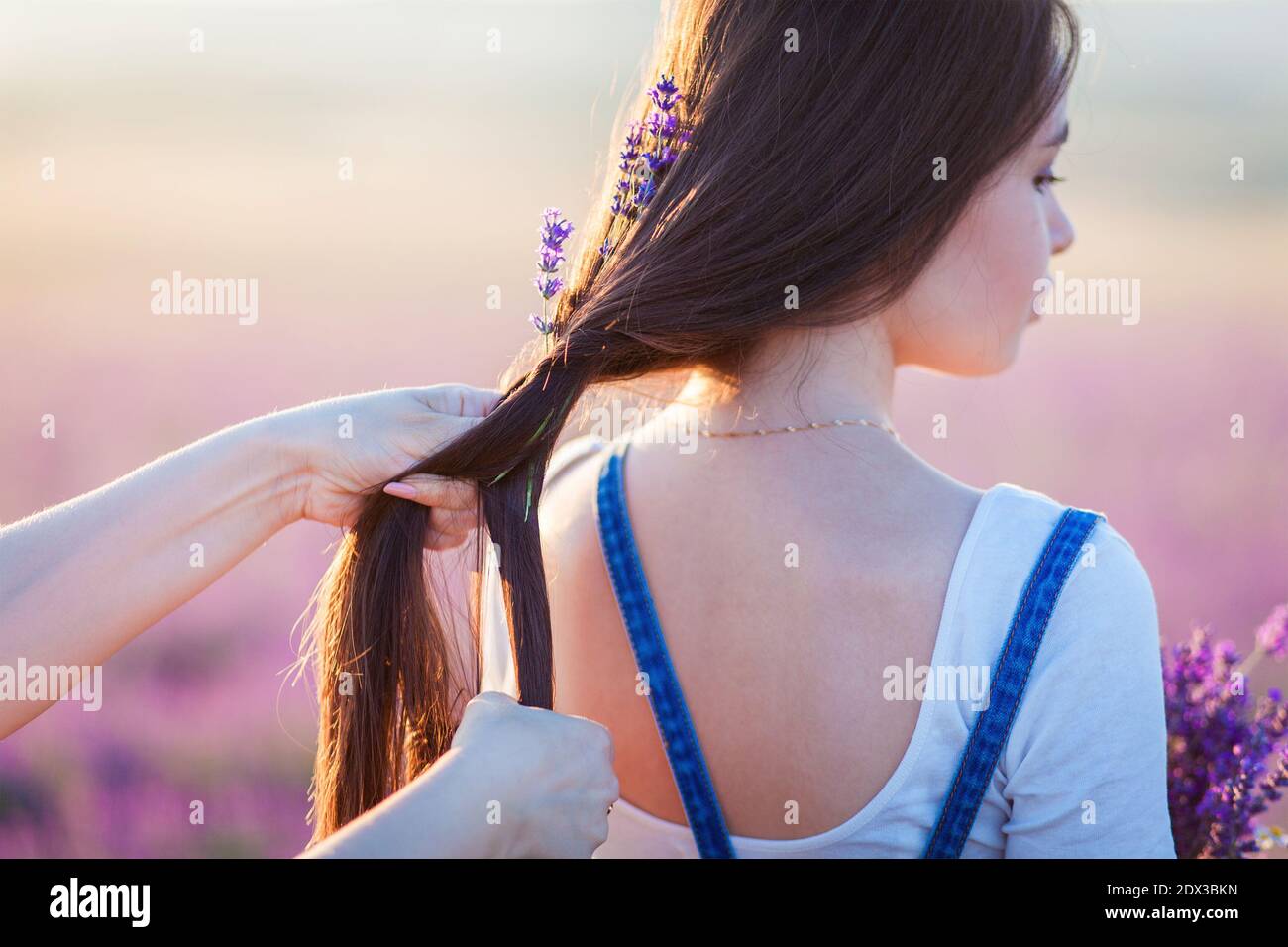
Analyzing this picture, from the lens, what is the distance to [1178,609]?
3.51 m

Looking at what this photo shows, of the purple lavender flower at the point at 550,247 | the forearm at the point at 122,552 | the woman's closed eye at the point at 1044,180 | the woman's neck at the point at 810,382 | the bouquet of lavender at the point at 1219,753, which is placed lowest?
the bouquet of lavender at the point at 1219,753

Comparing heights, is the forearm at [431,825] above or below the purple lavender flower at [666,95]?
below

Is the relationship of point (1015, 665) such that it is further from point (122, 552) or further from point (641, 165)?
point (122, 552)

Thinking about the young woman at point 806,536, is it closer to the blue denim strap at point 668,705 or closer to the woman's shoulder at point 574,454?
the blue denim strap at point 668,705

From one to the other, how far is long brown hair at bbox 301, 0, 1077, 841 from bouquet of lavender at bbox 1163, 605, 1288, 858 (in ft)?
2.14

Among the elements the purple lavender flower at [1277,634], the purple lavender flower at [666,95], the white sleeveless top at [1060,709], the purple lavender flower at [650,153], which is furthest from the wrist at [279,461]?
the purple lavender flower at [1277,634]

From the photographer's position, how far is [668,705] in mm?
1344

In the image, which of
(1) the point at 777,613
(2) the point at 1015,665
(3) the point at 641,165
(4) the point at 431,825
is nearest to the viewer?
(4) the point at 431,825

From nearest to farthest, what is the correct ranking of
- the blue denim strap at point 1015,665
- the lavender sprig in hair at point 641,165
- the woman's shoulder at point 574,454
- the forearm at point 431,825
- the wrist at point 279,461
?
1. the forearm at point 431,825
2. the blue denim strap at point 1015,665
3. the wrist at point 279,461
4. the lavender sprig in hair at point 641,165
5. the woman's shoulder at point 574,454

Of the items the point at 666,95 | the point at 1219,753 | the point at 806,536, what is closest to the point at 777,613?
the point at 806,536

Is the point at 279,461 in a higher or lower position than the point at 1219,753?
higher

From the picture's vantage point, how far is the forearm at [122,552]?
121cm

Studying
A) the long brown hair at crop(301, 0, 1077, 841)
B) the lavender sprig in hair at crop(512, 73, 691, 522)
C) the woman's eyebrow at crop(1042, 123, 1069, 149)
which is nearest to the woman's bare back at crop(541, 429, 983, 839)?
the long brown hair at crop(301, 0, 1077, 841)

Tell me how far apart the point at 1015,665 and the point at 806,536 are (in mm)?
283
